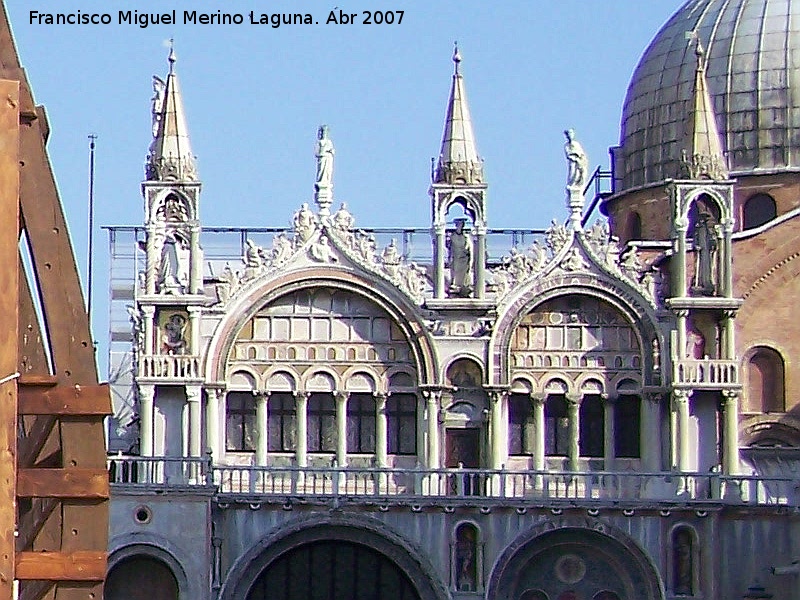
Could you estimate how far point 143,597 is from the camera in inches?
1410

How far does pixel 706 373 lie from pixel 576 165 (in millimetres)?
4090

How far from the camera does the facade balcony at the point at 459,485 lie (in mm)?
35844

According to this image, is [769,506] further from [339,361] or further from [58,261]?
[58,261]

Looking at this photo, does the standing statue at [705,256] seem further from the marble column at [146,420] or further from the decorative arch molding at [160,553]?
the decorative arch molding at [160,553]

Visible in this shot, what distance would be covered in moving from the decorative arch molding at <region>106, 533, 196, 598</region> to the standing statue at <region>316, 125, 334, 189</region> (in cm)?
643

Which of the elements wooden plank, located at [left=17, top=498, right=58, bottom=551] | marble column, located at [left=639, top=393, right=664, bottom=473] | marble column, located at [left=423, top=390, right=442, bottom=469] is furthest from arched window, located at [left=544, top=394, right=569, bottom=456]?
wooden plank, located at [left=17, top=498, right=58, bottom=551]

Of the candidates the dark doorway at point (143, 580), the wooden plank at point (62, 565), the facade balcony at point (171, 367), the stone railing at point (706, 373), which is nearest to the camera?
the wooden plank at point (62, 565)

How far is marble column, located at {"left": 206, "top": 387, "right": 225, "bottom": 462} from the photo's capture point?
3666 centimetres

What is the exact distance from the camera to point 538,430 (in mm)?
37000

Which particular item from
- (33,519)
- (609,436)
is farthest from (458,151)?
(33,519)

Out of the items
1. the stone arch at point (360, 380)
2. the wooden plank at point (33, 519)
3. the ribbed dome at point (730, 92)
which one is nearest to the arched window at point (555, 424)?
the stone arch at point (360, 380)

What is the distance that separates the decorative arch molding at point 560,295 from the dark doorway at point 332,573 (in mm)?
3628

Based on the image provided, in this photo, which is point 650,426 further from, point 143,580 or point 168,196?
point 168,196

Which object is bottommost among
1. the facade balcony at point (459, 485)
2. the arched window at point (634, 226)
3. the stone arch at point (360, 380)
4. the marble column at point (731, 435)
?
the facade balcony at point (459, 485)
